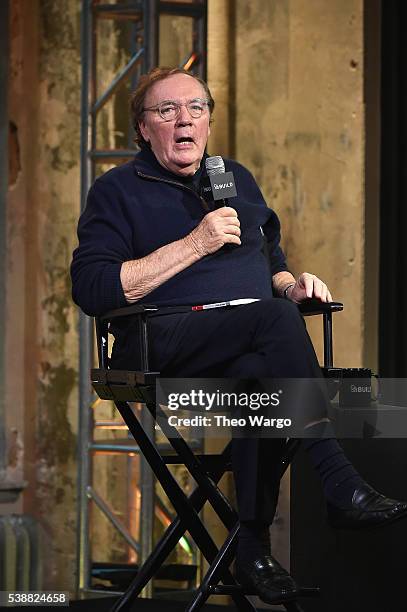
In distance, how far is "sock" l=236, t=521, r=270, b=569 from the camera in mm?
2477

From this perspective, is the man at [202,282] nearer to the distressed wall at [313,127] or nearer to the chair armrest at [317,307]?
the chair armrest at [317,307]

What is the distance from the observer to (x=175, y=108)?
2.93 meters

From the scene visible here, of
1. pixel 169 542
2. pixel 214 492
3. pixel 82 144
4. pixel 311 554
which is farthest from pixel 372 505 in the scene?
pixel 82 144

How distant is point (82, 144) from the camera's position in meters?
4.31

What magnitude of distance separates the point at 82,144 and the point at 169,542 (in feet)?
6.26

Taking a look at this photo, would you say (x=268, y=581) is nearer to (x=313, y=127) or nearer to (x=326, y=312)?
(x=326, y=312)

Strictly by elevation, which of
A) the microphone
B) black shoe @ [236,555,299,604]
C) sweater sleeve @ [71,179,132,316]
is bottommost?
black shoe @ [236,555,299,604]

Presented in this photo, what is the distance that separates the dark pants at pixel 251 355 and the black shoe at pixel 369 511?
0.20 metres

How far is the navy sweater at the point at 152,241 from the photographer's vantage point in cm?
274

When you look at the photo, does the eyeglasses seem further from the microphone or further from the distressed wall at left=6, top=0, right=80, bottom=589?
the distressed wall at left=6, top=0, right=80, bottom=589

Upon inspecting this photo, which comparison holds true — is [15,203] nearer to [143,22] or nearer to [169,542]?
[143,22]

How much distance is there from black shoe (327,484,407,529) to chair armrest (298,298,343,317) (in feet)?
1.97

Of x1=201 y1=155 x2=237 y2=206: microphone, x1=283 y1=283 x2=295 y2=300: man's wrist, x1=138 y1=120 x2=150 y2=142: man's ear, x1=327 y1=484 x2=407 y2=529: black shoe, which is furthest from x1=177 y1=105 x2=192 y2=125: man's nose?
x1=327 y1=484 x2=407 y2=529: black shoe

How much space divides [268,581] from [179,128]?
1.18m
